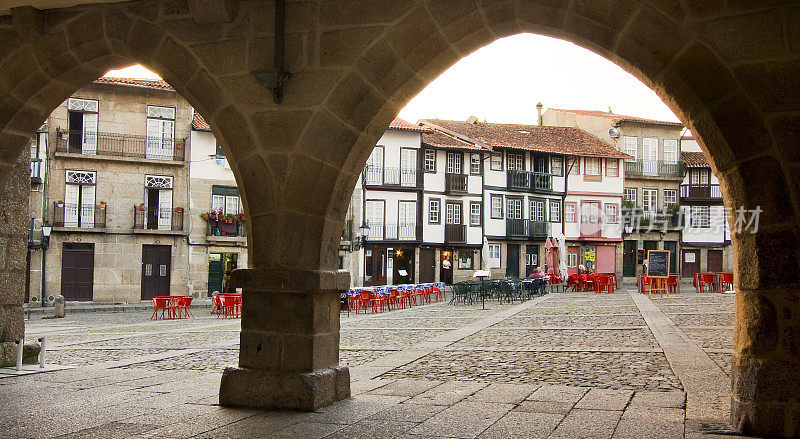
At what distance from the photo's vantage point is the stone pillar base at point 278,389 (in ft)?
14.7

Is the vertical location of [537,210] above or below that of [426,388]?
above

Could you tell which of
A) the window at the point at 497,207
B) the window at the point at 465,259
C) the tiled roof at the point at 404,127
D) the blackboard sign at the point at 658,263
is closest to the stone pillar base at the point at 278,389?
the blackboard sign at the point at 658,263

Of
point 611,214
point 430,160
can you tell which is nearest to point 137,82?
point 430,160

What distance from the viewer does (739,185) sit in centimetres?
382

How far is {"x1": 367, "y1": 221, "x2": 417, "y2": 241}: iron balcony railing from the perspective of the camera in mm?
30281

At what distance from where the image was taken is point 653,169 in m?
38.9

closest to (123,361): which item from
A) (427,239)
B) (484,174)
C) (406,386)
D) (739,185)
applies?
(406,386)

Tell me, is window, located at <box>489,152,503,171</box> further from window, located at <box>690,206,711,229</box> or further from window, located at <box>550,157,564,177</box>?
window, located at <box>690,206,711,229</box>

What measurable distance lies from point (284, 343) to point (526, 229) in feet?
98.9

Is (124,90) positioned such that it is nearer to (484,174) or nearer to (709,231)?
(484,174)

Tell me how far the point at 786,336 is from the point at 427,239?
2798cm

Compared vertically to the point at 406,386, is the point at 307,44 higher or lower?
higher

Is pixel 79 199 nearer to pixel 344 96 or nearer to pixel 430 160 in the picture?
pixel 430 160

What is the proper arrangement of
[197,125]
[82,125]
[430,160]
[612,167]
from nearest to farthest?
[82,125], [197,125], [430,160], [612,167]
